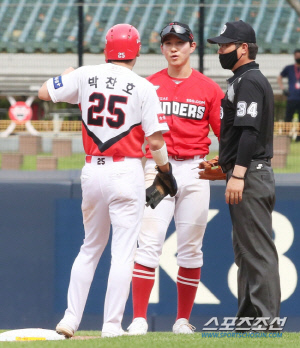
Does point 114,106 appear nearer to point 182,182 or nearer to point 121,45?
point 121,45

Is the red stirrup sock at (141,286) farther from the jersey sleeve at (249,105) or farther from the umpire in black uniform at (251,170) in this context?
the jersey sleeve at (249,105)

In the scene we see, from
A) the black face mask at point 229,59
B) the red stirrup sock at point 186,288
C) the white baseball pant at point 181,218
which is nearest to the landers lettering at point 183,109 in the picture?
the white baseball pant at point 181,218

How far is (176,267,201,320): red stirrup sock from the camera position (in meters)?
5.36

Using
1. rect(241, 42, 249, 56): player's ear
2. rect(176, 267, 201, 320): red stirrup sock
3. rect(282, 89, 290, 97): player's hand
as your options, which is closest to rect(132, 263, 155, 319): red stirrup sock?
rect(176, 267, 201, 320): red stirrup sock

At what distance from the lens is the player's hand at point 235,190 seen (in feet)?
15.3

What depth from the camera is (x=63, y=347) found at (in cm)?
411

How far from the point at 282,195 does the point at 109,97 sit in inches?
→ 72.1

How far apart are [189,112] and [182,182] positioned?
447 millimetres

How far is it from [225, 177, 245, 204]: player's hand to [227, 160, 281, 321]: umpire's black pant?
5 centimetres

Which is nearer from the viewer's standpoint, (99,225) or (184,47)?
(99,225)

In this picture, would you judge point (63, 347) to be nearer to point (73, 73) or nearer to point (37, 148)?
point (73, 73)

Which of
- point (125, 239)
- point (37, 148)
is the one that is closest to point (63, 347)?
point (125, 239)

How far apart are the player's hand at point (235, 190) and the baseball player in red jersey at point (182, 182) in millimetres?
587

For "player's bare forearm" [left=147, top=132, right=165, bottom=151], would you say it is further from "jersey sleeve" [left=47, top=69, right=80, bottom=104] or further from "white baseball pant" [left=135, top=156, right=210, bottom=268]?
"white baseball pant" [left=135, top=156, right=210, bottom=268]
